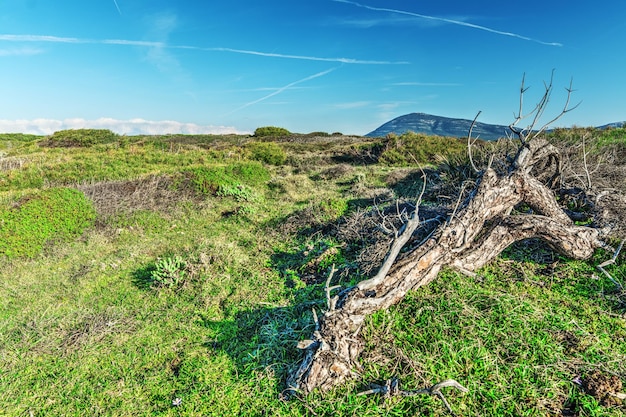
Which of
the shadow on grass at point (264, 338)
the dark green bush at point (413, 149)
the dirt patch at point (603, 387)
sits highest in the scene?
the dark green bush at point (413, 149)

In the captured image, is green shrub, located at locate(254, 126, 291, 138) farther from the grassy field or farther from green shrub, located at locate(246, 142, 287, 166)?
the grassy field

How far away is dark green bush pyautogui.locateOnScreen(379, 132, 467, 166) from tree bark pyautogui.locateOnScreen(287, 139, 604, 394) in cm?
1107

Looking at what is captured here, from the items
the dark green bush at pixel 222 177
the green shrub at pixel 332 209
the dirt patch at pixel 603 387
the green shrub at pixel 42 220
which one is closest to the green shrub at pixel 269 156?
the dark green bush at pixel 222 177

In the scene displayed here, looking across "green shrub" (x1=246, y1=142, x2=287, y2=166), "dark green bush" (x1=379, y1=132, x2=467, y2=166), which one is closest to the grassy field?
"dark green bush" (x1=379, y1=132, x2=467, y2=166)

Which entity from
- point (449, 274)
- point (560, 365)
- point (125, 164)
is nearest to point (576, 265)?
point (449, 274)

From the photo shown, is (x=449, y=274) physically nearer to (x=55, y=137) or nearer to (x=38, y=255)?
(x=38, y=255)

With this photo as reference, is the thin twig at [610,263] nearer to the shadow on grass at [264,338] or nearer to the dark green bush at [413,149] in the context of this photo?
the shadow on grass at [264,338]

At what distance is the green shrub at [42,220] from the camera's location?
6418 millimetres

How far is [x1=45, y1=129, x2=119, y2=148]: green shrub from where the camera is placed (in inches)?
1208

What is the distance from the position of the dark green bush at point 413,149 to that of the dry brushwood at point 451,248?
36.3 feet

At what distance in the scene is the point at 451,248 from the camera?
3980 mm

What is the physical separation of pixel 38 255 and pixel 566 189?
9.92 m

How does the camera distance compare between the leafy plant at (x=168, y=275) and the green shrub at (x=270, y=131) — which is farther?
the green shrub at (x=270, y=131)

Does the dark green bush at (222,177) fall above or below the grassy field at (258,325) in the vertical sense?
above
